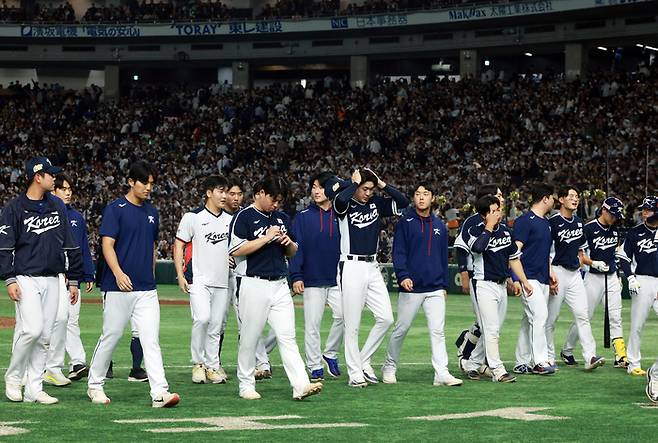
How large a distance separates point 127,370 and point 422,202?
3926mm

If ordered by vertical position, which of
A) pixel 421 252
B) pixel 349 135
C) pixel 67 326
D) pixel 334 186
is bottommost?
pixel 67 326

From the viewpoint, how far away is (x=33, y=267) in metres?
10.8

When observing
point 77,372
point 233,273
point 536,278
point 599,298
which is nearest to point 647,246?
point 536,278

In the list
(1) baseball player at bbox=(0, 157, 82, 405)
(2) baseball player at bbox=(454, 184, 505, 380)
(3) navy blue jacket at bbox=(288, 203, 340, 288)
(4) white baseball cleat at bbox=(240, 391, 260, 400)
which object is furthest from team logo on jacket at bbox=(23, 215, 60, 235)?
(2) baseball player at bbox=(454, 184, 505, 380)

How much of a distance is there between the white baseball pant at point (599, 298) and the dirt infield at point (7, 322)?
32.3 ft

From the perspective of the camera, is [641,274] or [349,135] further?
[349,135]

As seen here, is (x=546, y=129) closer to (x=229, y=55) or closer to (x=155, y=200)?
(x=155, y=200)

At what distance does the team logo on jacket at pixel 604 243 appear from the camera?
49.3 ft

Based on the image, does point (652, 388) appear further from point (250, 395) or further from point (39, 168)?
point (39, 168)

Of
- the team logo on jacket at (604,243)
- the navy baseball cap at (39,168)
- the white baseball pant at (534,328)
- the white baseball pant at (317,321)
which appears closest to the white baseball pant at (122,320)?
the navy baseball cap at (39,168)

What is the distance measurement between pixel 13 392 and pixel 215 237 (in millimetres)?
3020

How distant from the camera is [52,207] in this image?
1106 centimetres

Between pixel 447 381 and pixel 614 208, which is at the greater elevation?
pixel 614 208

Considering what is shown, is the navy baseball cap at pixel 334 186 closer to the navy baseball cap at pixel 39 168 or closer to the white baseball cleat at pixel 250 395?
the white baseball cleat at pixel 250 395
